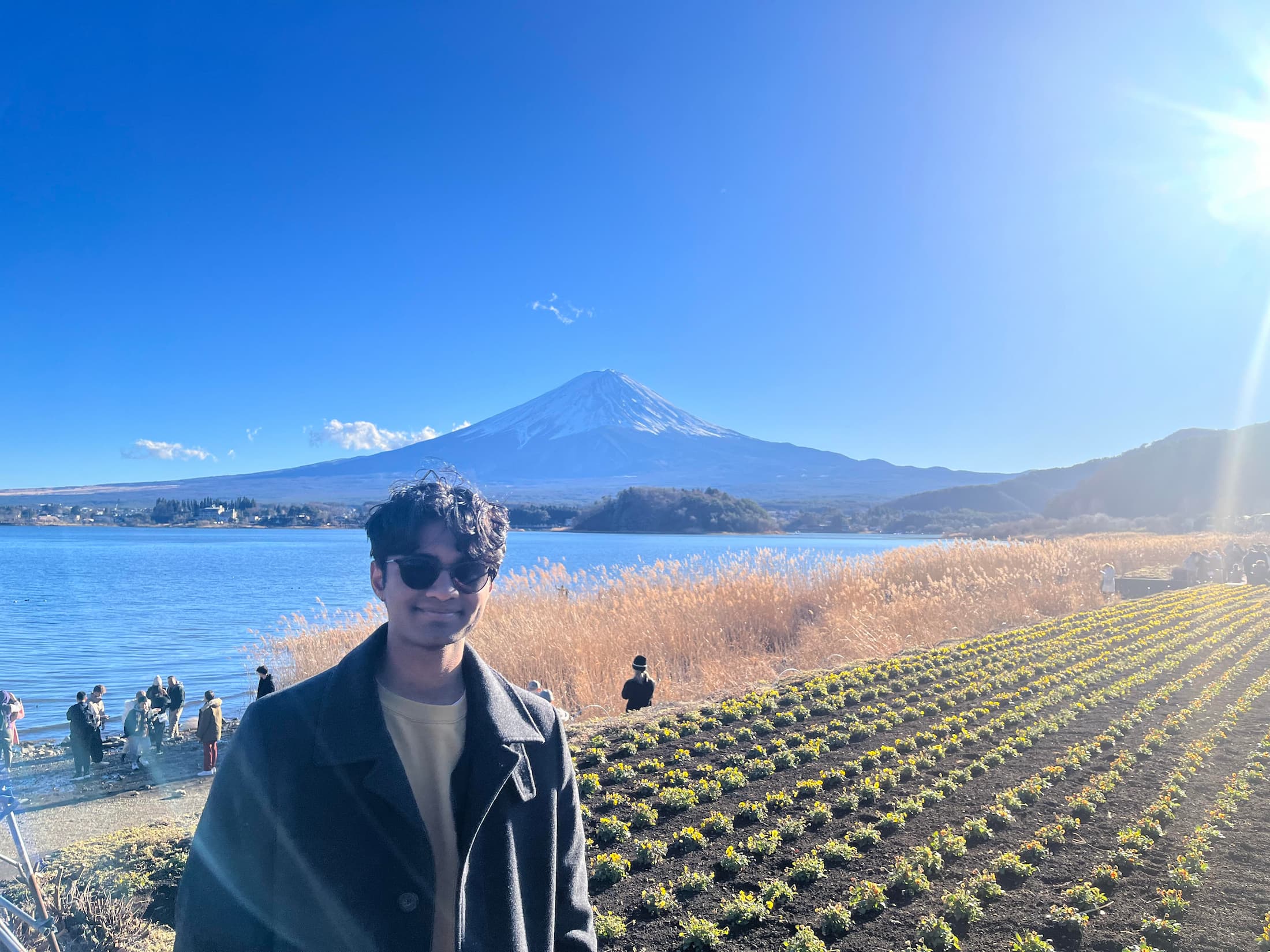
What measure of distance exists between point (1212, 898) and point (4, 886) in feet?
21.0

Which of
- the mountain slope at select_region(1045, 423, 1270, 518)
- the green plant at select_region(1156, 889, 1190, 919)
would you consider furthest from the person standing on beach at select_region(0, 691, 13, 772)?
the mountain slope at select_region(1045, 423, 1270, 518)

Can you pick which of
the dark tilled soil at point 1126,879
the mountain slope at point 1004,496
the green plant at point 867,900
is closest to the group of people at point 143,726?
the green plant at point 867,900

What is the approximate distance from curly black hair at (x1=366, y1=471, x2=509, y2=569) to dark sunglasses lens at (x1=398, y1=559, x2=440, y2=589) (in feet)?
0.11

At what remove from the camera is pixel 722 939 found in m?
3.50

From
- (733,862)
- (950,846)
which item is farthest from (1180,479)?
(733,862)

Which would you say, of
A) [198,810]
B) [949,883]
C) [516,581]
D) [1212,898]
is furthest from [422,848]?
[516,581]

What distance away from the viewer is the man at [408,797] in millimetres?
1564

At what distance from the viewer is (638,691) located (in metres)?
8.80

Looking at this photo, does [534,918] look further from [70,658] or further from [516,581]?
[70,658]

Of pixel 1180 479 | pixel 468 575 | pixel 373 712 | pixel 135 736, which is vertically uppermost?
pixel 1180 479

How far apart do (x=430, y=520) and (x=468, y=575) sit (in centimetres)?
16

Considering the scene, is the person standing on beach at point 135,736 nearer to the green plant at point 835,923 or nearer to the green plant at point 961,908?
the green plant at point 835,923

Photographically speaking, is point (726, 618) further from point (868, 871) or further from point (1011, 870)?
point (1011, 870)

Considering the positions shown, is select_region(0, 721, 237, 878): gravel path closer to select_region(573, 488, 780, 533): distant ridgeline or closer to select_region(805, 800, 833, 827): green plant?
select_region(805, 800, 833, 827): green plant
